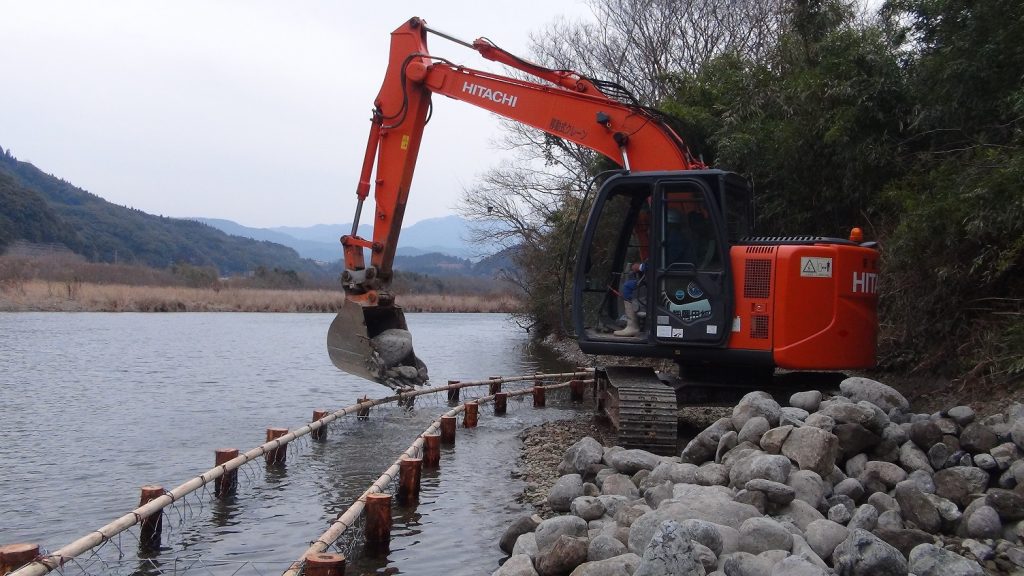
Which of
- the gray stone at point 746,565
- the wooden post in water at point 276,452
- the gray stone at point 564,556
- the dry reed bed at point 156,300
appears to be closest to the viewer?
the gray stone at point 746,565

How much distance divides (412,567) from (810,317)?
436 centimetres

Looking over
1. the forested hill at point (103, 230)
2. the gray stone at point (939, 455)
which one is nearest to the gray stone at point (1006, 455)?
the gray stone at point (939, 455)

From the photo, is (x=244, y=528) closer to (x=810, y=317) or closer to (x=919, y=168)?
(x=810, y=317)

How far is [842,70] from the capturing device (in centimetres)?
1262

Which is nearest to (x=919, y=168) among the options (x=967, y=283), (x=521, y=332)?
(x=967, y=283)

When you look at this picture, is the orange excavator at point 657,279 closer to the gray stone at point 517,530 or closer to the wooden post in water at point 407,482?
the wooden post in water at point 407,482

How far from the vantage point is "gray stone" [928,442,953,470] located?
6504 millimetres

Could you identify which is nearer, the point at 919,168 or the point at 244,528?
the point at 244,528

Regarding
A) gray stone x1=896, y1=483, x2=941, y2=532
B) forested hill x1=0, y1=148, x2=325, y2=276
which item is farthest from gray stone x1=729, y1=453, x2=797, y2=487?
forested hill x1=0, y1=148, x2=325, y2=276

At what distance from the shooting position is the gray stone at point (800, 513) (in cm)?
558

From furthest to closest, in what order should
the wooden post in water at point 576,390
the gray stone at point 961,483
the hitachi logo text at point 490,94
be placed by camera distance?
the wooden post in water at point 576,390
the hitachi logo text at point 490,94
the gray stone at point 961,483

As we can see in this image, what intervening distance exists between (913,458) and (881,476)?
0.39 metres

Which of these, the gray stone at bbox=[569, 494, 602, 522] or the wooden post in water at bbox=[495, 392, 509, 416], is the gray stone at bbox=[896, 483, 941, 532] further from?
the wooden post in water at bbox=[495, 392, 509, 416]

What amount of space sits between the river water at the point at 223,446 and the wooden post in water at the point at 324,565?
95 cm
